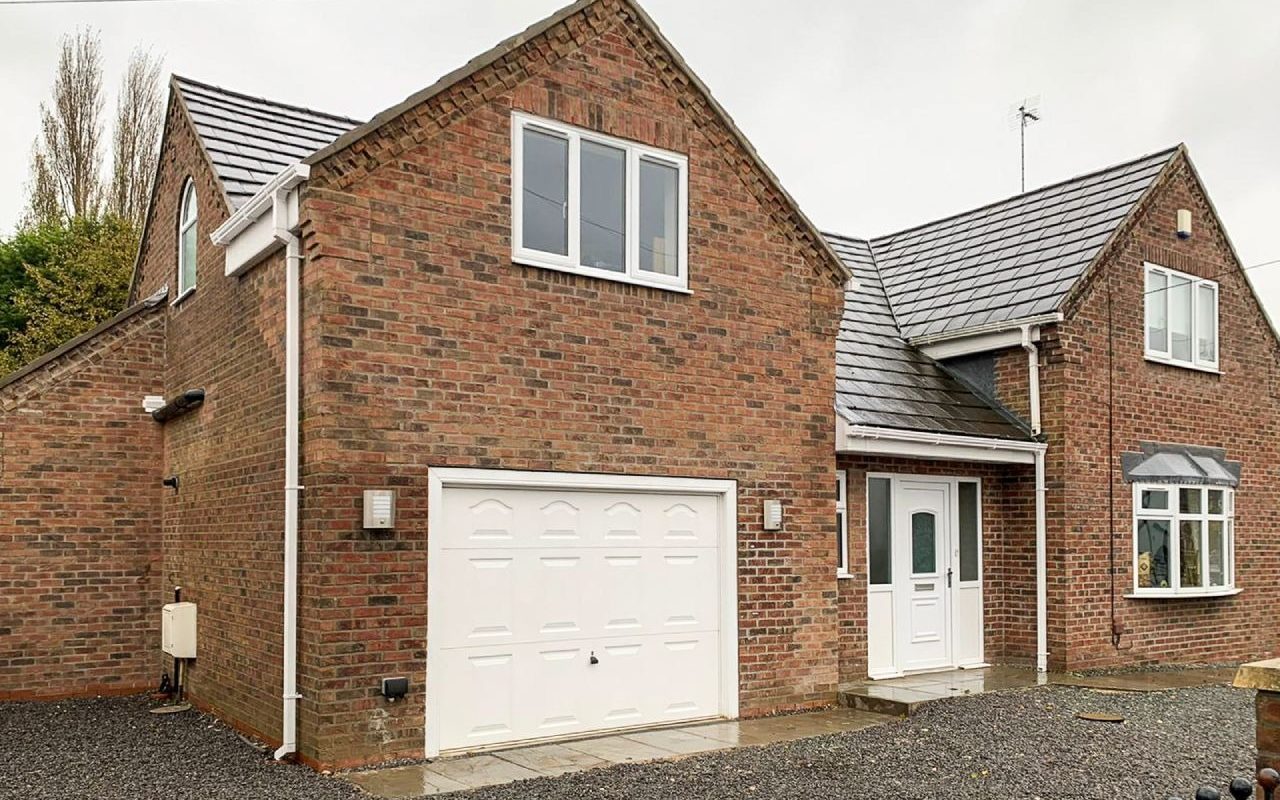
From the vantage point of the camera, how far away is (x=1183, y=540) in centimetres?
1505

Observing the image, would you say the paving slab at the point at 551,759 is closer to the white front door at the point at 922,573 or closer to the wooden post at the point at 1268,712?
the wooden post at the point at 1268,712

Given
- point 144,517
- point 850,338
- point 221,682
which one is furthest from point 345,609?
point 850,338

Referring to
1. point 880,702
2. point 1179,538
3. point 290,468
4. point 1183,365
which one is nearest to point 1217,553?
point 1179,538

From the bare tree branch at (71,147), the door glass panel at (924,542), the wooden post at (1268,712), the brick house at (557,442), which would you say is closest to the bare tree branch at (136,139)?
the bare tree branch at (71,147)

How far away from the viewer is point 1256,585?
16.1 m

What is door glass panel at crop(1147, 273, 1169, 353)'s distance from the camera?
595 inches

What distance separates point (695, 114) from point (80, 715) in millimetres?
8018

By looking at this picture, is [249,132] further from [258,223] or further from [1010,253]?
[1010,253]

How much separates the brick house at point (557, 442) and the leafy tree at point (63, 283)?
9339 millimetres

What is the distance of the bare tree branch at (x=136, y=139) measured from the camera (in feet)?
94.5

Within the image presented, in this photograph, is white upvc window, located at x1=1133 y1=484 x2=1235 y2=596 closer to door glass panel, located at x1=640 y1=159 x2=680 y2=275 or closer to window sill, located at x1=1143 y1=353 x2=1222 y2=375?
window sill, located at x1=1143 y1=353 x2=1222 y2=375

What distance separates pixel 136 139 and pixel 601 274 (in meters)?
24.2

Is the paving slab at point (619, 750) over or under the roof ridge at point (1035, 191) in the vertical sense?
under

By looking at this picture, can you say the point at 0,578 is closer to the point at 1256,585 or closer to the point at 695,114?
the point at 695,114
